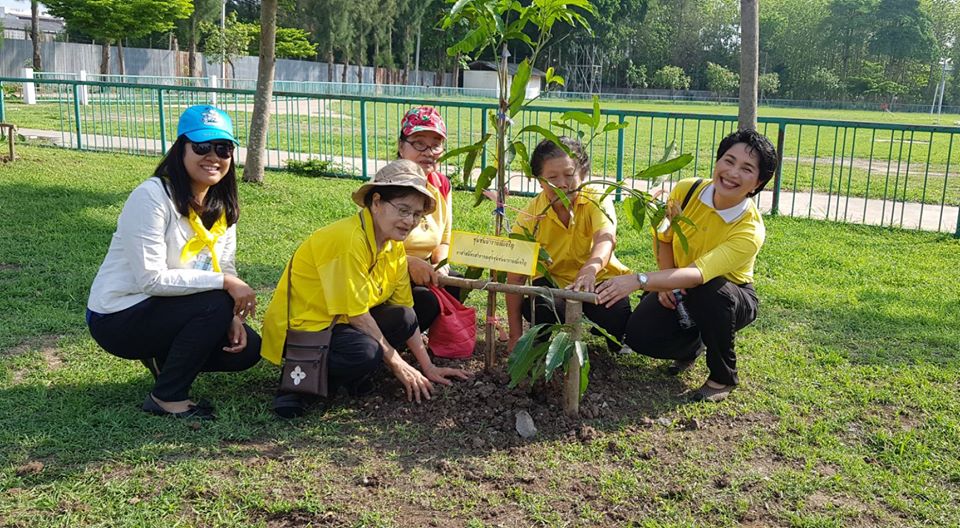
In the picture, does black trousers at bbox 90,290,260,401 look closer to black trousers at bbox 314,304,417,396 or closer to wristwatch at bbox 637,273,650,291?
black trousers at bbox 314,304,417,396

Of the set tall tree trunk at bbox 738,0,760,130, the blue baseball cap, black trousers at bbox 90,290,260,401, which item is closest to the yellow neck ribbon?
black trousers at bbox 90,290,260,401

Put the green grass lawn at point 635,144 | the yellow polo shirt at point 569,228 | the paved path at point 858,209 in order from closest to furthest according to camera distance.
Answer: the yellow polo shirt at point 569,228 → the paved path at point 858,209 → the green grass lawn at point 635,144

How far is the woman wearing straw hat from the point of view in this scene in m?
3.05

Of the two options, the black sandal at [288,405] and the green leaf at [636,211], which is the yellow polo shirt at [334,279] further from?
the green leaf at [636,211]

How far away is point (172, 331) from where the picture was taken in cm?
312

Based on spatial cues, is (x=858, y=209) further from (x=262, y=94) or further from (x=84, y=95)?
(x=84, y=95)

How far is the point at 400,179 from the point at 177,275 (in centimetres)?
92

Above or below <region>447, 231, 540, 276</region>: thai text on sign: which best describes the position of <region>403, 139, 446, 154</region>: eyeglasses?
above

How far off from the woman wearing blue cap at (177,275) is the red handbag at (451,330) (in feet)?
3.18

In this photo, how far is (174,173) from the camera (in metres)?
3.05

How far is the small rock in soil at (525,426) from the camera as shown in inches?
121

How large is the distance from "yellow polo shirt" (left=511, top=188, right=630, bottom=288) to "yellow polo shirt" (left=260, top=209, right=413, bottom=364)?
64 centimetres

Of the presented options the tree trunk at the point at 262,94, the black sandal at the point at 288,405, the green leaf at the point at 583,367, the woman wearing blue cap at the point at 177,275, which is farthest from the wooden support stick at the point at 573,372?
the tree trunk at the point at 262,94

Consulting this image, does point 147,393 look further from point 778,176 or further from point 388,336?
point 778,176
